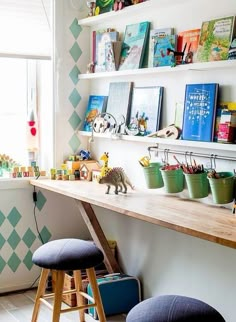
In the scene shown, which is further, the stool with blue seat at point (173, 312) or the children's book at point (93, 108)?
the children's book at point (93, 108)

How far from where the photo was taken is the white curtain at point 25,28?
3504mm

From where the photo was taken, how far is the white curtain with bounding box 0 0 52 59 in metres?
3.50

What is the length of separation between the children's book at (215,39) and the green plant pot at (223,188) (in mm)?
615

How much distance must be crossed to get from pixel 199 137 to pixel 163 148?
399mm

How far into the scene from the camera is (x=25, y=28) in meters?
3.57

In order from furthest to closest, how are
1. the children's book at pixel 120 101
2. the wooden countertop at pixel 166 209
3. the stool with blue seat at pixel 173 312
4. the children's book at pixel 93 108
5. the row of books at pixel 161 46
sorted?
the children's book at pixel 93 108
the children's book at pixel 120 101
the row of books at pixel 161 46
the wooden countertop at pixel 166 209
the stool with blue seat at pixel 173 312

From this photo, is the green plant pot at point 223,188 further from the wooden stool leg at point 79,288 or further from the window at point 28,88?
the window at point 28,88

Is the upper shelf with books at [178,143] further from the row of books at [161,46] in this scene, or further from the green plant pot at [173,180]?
the row of books at [161,46]

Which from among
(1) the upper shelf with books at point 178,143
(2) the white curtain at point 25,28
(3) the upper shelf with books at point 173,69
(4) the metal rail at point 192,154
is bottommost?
(4) the metal rail at point 192,154

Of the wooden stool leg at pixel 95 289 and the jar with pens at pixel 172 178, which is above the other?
the jar with pens at pixel 172 178

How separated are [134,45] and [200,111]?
75cm

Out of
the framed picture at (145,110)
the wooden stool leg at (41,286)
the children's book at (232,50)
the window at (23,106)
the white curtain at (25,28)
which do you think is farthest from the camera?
the window at (23,106)

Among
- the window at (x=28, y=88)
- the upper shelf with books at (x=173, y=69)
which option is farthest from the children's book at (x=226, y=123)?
the window at (x=28, y=88)

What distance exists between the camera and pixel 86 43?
149 inches
